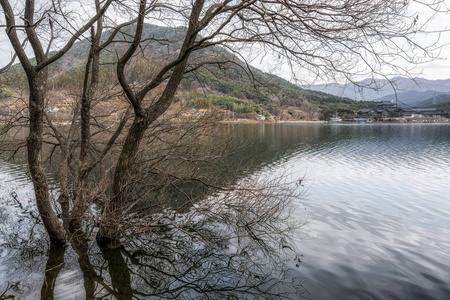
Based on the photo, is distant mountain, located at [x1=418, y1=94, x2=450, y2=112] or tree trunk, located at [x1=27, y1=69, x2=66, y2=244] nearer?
tree trunk, located at [x1=27, y1=69, x2=66, y2=244]

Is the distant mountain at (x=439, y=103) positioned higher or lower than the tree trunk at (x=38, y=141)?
higher

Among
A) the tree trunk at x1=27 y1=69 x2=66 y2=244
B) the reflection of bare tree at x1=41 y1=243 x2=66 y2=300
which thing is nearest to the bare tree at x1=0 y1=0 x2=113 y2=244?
the tree trunk at x1=27 y1=69 x2=66 y2=244

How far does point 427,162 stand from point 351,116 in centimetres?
8734

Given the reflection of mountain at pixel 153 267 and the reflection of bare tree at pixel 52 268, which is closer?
the reflection of bare tree at pixel 52 268

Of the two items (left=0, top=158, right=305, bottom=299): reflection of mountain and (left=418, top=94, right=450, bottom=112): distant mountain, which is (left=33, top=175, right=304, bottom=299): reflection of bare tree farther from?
(left=418, top=94, right=450, bottom=112): distant mountain

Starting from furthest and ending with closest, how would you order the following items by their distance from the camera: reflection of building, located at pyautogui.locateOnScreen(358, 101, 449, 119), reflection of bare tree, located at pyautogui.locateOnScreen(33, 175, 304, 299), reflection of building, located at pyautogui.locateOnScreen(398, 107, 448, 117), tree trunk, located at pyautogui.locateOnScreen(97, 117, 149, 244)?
reflection of building, located at pyautogui.locateOnScreen(398, 107, 448, 117) → reflection of building, located at pyautogui.locateOnScreen(358, 101, 449, 119) → tree trunk, located at pyautogui.locateOnScreen(97, 117, 149, 244) → reflection of bare tree, located at pyautogui.locateOnScreen(33, 175, 304, 299)

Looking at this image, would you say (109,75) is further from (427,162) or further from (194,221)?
(427,162)

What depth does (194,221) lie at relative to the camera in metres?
9.88

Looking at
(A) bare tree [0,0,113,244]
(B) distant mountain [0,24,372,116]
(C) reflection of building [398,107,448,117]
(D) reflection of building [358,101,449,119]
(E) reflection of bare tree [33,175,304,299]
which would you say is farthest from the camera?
(C) reflection of building [398,107,448,117]

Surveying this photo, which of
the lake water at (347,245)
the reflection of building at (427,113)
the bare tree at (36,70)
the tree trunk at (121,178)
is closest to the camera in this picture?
the bare tree at (36,70)

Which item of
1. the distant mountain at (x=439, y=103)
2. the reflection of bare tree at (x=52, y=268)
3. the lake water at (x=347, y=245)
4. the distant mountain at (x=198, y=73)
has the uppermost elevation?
the distant mountain at (x=439, y=103)

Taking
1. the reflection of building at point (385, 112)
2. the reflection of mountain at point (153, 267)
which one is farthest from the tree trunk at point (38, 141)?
the reflection of building at point (385, 112)

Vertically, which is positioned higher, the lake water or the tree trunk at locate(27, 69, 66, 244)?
the tree trunk at locate(27, 69, 66, 244)

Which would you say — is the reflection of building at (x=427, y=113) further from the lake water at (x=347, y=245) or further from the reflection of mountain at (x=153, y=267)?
the reflection of mountain at (x=153, y=267)
